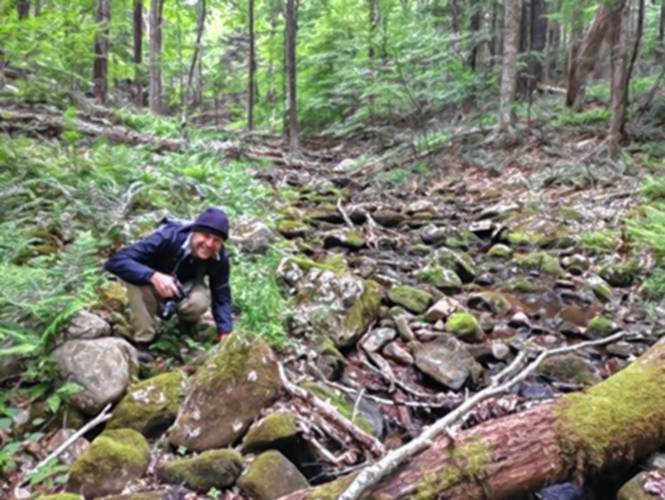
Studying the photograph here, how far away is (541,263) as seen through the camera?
791cm

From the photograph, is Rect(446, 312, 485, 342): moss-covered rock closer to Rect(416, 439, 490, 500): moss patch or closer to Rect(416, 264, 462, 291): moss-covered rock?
Rect(416, 264, 462, 291): moss-covered rock

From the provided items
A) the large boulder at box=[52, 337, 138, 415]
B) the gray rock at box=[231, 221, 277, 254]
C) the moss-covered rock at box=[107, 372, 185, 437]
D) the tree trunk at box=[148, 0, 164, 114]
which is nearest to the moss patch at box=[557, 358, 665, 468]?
the moss-covered rock at box=[107, 372, 185, 437]

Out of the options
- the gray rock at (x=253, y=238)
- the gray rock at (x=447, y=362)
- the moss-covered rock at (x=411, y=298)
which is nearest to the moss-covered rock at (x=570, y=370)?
the gray rock at (x=447, y=362)

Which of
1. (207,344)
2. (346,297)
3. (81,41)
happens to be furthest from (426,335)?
(81,41)

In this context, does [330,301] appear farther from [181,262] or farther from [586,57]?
[586,57]

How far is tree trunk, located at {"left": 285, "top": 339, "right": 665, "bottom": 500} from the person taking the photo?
2947 millimetres

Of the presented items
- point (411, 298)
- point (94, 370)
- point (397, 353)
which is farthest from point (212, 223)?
point (411, 298)

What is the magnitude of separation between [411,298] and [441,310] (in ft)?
1.26

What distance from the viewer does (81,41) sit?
331 inches

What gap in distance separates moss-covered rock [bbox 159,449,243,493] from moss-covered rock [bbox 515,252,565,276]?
5.73 metres

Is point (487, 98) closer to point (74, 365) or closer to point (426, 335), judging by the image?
point (426, 335)

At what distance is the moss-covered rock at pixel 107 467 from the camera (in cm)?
319

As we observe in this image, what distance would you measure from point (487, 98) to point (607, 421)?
14.5 metres

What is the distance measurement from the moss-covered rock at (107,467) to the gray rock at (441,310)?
11.7 feet
